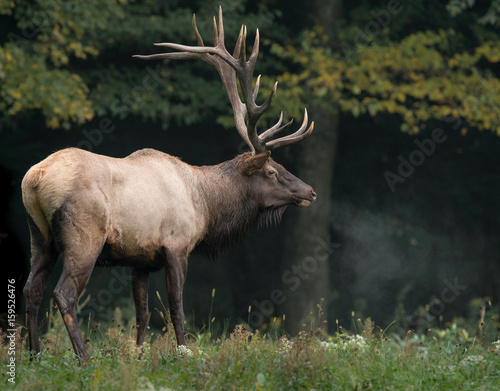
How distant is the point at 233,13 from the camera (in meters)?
10.9

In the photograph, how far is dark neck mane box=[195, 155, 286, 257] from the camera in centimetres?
679

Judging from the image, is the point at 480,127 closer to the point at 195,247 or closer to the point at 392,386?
the point at 195,247

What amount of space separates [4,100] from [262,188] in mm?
4125

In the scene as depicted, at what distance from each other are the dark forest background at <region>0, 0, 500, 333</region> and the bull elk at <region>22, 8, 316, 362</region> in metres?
2.62

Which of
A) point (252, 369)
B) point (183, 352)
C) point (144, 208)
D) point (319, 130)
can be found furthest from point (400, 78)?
point (252, 369)

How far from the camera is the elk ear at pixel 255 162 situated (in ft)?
22.7

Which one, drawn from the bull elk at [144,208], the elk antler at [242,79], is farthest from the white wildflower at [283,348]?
the elk antler at [242,79]

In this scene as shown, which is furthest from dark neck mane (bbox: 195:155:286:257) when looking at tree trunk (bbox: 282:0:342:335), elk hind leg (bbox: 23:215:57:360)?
tree trunk (bbox: 282:0:342:335)

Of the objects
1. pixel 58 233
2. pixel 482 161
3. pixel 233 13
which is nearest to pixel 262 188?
pixel 58 233

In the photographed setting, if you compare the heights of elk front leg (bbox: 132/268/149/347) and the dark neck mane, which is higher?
the dark neck mane

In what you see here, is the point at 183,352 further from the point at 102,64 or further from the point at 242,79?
the point at 102,64

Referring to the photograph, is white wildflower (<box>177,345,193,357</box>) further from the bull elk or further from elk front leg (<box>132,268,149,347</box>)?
elk front leg (<box>132,268,149,347</box>)

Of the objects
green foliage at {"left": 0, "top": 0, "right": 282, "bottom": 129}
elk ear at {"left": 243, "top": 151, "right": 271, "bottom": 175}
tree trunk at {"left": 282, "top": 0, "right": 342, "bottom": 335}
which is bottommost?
tree trunk at {"left": 282, "top": 0, "right": 342, "bottom": 335}

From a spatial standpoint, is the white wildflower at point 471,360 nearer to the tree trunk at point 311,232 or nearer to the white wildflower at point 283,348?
the white wildflower at point 283,348
